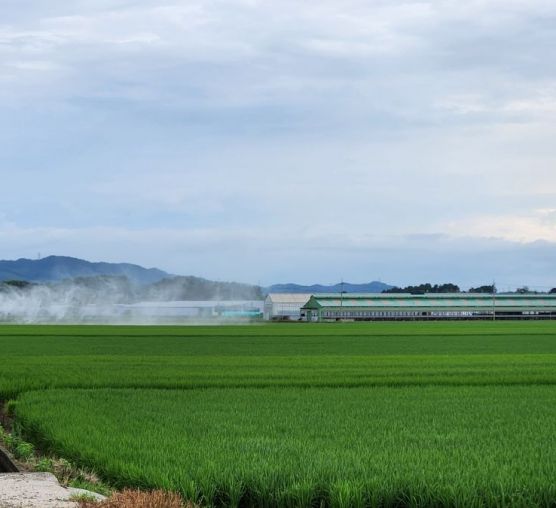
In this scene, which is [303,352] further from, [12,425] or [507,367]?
[12,425]

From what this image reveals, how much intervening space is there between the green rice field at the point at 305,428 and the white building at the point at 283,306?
97.6 meters

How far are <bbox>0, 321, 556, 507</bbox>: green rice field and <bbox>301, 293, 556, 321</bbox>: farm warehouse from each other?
96.2m

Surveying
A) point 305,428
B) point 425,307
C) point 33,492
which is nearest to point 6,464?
point 33,492

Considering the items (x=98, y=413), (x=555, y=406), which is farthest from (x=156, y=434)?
(x=555, y=406)

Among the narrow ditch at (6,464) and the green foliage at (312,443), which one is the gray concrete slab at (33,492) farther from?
the narrow ditch at (6,464)

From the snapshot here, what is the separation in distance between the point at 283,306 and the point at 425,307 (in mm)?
21109

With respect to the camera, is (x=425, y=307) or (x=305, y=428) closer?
(x=305, y=428)

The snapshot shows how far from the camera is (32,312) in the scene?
101750mm

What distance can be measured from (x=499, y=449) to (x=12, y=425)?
8428 millimetres

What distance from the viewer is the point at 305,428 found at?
38.8 feet

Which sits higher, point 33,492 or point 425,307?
point 425,307

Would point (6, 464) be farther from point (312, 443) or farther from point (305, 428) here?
point (305, 428)

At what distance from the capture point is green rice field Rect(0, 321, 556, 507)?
7.77 meters

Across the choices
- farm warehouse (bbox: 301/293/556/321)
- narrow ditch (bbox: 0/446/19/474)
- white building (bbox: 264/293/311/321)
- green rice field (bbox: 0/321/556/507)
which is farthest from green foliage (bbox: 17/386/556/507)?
white building (bbox: 264/293/311/321)
